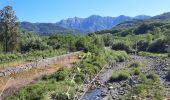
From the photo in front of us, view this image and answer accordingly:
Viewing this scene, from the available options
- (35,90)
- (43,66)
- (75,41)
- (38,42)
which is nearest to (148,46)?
(75,41)

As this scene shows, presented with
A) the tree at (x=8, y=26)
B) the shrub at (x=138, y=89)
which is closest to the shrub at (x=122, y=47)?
the tree at (x=8, y=26)

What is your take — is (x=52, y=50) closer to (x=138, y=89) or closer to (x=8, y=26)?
(x=8, y=26)

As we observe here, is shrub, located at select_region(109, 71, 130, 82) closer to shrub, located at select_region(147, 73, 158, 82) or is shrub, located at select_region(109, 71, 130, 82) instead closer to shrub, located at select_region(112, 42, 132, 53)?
shrub, located at select_region(147, 73, 158, 82)

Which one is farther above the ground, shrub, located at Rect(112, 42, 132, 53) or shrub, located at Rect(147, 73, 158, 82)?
shrub, located at Rect(147, 73, 158, 82)

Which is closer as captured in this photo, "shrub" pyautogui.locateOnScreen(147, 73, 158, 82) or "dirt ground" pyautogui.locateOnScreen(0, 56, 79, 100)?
"dirt ground" pyautogui.locateOnScreen(0, 56, 79, 100)

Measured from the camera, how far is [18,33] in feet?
255

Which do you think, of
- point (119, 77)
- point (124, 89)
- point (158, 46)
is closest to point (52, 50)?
point (119, 77)

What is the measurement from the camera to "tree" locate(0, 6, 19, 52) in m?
76.1

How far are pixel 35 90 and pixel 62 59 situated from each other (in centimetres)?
2820

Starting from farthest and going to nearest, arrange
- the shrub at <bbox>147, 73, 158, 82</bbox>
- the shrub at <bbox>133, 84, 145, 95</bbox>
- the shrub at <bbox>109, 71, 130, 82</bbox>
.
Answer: the shrub at <bbox>109, 71, 130, 82</bbox> → the shrub at <bbox>147, 73, 158, 82</bbox> → the shrub at <bbox>133, 84, 145, 95</bbox>

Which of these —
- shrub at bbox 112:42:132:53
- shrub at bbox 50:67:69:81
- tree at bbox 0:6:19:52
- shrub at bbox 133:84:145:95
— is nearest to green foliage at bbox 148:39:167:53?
shrub at bbox 112:42:132:53

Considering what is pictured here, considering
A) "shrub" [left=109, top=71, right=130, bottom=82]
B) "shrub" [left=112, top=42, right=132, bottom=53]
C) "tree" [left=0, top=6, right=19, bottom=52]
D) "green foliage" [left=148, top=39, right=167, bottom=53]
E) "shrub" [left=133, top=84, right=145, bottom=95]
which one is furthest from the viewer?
"shrub" [left=112, top=42, right=132, bottom=53]

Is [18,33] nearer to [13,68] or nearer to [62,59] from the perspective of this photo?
[62,59]

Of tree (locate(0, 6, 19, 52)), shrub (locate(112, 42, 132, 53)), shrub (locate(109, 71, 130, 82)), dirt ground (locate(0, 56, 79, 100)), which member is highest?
tree (locate(0, 6, 19, 52))
